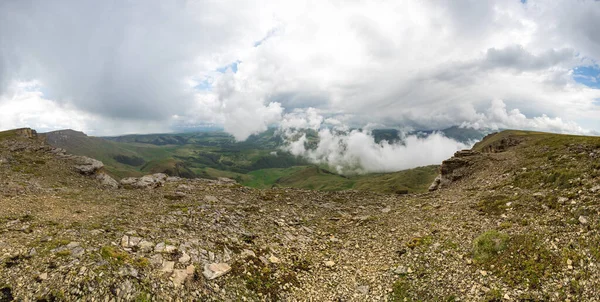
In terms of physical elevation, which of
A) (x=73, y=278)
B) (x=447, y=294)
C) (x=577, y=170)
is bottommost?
(x=447, y=294)

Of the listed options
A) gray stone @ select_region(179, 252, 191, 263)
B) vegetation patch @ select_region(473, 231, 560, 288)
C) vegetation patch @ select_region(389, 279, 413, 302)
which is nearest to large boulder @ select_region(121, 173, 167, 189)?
gray stone @ select_region(179, 252, 191, 263)

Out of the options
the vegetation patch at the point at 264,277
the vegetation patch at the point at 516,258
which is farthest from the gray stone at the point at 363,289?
the vegetation patch at the point at 516,258

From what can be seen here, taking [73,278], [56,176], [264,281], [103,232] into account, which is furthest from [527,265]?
[56,176]

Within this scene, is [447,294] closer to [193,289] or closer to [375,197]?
[193,289]

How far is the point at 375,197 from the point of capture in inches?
1330

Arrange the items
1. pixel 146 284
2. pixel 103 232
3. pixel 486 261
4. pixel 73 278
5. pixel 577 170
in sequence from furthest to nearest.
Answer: pixel 577 170 < pixel 103 232 < pixel 486 261 < pixel 146 284 < pixel 73 278

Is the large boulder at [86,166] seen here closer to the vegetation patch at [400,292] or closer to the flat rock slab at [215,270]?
the flat rock slab at [215,270]

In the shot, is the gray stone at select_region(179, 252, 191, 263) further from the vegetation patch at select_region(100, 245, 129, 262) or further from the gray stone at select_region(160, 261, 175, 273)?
the vegetation patch at select_region(100, 245, 129, 262)

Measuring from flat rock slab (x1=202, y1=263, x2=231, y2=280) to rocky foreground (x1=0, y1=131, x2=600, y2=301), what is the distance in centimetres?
8

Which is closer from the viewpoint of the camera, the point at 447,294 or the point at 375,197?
the point at 447,294

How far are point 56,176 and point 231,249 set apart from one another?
1184 inches

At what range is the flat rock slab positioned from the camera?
14.7 m

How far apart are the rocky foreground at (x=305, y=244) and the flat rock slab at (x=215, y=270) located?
0.08 metres

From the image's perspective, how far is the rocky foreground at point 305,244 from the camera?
1259 cm
